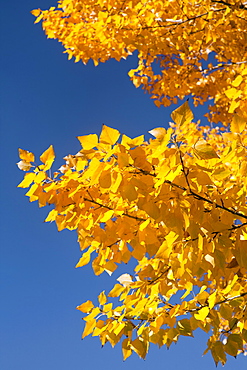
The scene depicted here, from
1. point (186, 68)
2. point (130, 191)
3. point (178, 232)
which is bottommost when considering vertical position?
point (178, 232)

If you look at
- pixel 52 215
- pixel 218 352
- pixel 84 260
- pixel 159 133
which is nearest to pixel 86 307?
pixel 84 260

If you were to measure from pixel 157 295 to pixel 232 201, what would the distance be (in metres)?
0.77

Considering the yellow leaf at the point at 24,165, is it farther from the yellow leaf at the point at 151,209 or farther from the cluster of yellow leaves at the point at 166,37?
the cluster of yellow leaves at the point at 166,37

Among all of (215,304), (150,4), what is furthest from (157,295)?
(150,4)

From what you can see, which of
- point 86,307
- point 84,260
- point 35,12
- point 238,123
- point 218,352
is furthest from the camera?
point 35,12

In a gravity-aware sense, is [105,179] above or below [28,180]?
below

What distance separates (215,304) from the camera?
187 cm

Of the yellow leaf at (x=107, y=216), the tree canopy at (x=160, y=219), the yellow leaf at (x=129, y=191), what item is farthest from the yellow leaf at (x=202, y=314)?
the yellow leaf at (x=129, y=191)

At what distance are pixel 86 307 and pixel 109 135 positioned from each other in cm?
112

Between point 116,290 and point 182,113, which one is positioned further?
point 116,290

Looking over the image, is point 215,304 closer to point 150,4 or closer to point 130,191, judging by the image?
point 130,191

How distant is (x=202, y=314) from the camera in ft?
5.80

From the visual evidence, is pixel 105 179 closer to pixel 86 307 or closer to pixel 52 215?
pixel 52 215

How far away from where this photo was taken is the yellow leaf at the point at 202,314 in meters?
1.74
